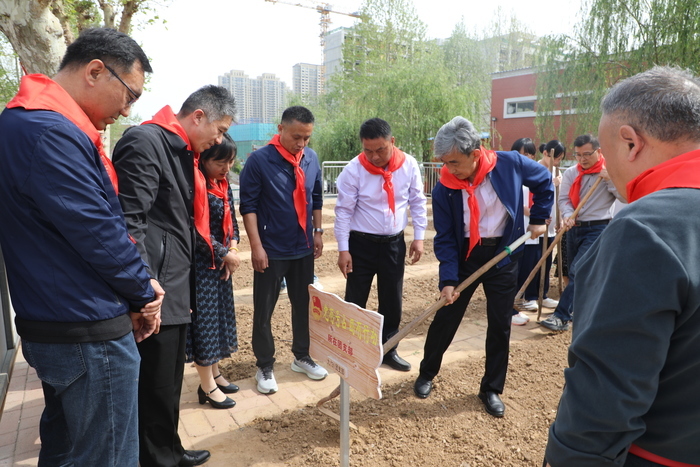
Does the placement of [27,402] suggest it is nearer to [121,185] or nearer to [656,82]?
[121,185]

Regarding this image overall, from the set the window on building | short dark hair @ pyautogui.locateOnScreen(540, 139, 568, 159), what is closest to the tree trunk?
short dark hair @ pyautogui.locateOnScreen(540, 139, 568, 159)

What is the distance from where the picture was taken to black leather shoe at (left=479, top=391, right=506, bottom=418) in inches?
122

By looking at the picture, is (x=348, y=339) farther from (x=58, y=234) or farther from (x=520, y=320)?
(x=520, y=320)

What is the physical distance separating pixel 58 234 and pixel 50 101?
1.46 feet

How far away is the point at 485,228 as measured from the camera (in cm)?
311

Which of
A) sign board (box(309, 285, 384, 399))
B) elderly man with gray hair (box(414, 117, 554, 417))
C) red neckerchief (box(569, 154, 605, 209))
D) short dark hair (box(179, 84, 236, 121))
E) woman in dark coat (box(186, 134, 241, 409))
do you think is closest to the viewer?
sign board (box(309, 285, 384, 399))

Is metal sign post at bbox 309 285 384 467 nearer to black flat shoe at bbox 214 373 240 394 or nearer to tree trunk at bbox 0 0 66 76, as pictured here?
black flat shoe at bbox 214 373 240 394

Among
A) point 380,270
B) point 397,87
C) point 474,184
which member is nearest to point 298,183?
point 380,270

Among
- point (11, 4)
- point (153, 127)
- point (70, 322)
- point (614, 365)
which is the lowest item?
point (70, 322)

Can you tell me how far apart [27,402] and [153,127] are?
7.64 ft

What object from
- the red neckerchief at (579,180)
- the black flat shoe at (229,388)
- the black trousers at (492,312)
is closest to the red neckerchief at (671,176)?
the black trousers at (492,312)

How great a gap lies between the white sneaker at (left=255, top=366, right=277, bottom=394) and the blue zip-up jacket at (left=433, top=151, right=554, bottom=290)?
140 centimetres

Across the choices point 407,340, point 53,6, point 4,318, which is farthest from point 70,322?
point 53,6

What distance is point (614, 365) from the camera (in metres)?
0.99
